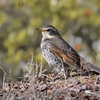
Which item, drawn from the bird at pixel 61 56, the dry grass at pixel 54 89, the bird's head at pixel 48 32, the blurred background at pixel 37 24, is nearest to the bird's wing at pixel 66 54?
the bird at pixel 61 56

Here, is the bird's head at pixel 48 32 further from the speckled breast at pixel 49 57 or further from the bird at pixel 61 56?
the speckled breast at pixel 49 57

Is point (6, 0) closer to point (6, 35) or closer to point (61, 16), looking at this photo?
point (6, 35)

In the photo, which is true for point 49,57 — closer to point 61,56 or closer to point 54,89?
point 61,56

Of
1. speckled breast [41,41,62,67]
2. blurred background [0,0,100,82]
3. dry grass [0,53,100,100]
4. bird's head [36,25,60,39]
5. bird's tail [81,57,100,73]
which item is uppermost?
blurred background [0,0,100,82]

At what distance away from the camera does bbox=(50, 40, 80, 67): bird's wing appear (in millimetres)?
6942

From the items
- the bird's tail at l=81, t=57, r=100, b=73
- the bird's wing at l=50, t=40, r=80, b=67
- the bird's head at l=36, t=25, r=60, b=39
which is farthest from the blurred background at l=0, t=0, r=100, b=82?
the bird's tail at l=81, t=57, r=100, b=73

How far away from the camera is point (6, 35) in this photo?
42.5ft

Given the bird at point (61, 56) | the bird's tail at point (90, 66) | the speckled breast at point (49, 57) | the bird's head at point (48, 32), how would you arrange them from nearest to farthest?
the bird's tail at point (90, 66) < the bird at point (61, 56) < the speckled breast at point (49, 57) < the bird's head at point (48, 32)

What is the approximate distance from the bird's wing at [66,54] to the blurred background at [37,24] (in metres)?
5.11

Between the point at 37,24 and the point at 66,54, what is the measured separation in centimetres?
569

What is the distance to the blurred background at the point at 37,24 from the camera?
12.6 meters

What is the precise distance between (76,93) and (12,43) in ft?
26.8

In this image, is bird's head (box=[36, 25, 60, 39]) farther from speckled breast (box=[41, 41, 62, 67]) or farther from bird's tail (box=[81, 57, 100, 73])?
bird's tail (box=[81, 57, 100, 73])

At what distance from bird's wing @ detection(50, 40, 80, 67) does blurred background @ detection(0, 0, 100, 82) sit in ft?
16.8
